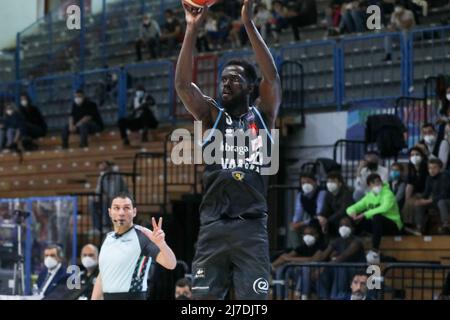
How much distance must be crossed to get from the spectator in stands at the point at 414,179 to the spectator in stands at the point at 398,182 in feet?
0.30

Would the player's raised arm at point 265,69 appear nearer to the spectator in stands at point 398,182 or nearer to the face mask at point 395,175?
the spectator in stands at point 398,182

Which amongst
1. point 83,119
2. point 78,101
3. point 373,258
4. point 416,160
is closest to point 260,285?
point 373,258

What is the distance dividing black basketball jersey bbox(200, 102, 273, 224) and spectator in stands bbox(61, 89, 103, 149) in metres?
15.0

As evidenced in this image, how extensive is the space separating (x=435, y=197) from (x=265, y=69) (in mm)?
8293

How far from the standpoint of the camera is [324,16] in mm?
23984

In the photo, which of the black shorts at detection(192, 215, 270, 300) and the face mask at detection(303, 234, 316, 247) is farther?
the face mask at detection(303, 234, 316, 247)

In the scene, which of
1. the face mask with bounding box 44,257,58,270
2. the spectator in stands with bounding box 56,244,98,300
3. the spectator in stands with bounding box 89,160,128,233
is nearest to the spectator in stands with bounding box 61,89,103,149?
the spectator in stands with bounding box 89,160,128,233

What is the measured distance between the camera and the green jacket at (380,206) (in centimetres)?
1691

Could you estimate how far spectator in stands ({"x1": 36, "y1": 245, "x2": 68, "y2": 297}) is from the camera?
54.0 feet

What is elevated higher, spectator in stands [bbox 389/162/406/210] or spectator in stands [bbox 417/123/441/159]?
spectator in stands [bbox 417/123/441/159]

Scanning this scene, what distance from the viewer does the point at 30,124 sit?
83.0 feet

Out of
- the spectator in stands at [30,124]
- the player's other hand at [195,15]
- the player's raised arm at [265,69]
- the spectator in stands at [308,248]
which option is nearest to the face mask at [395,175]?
the spectator in stands at [308,248]

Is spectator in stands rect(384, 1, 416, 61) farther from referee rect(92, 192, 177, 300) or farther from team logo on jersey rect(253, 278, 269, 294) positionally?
team logo on jersey rect(253, 278, 269, 294)
